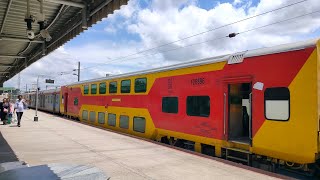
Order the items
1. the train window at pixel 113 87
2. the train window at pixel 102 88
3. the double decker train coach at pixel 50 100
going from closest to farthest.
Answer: the train window at pixel 113 87 < the train window at pixel 102 88 < the double decker train coach at pixel 50 100

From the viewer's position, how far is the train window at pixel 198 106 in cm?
985

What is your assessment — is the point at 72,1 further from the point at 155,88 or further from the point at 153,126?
the point at 153,126

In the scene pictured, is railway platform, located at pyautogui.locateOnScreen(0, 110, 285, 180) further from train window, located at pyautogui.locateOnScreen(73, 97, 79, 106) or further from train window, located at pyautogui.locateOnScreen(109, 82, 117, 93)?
train window, located at pyautogui.locateOnScreen(73, 97, 79, 106)

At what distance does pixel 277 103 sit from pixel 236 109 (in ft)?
6.17

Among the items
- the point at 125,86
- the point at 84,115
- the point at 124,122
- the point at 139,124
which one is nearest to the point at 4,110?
the point at 84,115

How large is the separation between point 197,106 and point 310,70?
3965 mm

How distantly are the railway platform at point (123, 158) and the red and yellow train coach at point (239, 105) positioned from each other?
2.08ft

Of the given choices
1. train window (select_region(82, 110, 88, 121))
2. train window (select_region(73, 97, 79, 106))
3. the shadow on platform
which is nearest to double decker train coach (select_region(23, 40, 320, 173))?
the shadow on platform

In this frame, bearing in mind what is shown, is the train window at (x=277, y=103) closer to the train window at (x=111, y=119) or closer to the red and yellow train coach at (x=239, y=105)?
the red and yellow train coach at (x=239, y=105)

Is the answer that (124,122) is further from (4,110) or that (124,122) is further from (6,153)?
(4,110)

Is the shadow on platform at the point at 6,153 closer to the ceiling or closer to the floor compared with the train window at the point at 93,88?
closer to the floor

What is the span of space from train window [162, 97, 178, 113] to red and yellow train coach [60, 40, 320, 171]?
0.03 m

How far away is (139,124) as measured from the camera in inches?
558

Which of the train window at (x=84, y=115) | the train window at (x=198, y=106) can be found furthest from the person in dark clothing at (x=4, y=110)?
the train window at (x=198, y=106)
